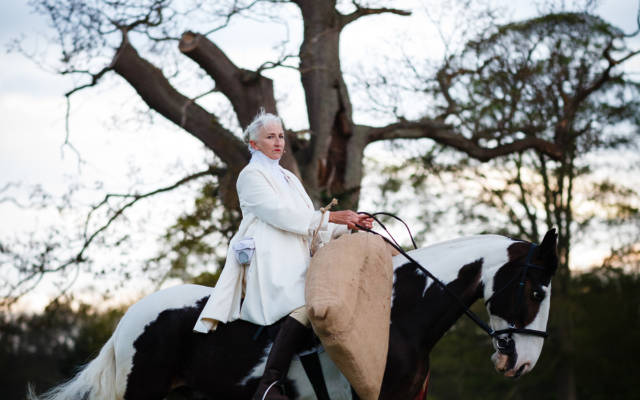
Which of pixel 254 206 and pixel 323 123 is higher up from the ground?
pixel 323 123

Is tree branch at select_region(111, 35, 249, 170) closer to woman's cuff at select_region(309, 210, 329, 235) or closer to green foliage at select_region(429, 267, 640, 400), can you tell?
woman's cuff at select_region(309, 210, 329, 235)

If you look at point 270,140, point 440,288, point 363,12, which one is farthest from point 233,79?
point 440,288

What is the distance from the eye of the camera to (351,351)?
3.42 metres

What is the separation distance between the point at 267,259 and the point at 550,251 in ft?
5.72

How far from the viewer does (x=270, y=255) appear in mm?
3943

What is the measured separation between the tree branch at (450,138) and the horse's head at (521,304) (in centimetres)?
743

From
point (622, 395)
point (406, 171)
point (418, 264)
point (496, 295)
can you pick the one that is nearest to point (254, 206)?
point (418, 264)

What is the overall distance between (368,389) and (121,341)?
5.94 feet

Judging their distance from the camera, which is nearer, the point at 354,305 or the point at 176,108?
the point at 354,305

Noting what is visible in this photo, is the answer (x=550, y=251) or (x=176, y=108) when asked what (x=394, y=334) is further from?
(x=176, y=108)

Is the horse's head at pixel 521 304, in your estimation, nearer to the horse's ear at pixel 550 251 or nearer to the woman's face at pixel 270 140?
the horse's ear at pixel 550 251

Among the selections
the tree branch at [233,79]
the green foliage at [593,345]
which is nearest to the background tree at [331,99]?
the tree branch at [233,79]

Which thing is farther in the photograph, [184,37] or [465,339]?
[465,339]

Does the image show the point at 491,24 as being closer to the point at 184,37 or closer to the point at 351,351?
the point at 184,37
